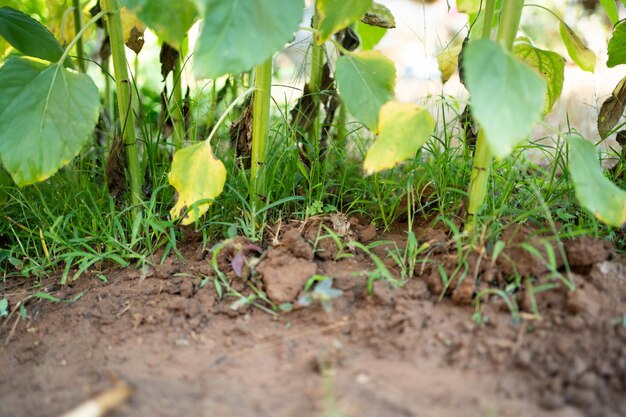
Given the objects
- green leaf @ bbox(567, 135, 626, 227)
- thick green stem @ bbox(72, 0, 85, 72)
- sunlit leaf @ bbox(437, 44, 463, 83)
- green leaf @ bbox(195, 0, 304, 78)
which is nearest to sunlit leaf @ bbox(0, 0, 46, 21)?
thick green stem @ bbox(72, 0, 85, 72)

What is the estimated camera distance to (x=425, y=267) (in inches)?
55.4

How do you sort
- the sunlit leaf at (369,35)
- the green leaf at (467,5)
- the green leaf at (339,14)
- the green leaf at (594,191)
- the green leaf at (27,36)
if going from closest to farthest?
the green leaf at (594,191), the green leaf at (339,14), the green leaf at (27,36), the green leaf at (467,5), the sunlit leaf at (369,35)

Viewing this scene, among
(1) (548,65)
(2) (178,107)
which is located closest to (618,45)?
(1) (548,65)

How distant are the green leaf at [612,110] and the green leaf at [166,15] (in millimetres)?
1146

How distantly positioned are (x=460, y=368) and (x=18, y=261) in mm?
1205

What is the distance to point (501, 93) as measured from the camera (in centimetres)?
106

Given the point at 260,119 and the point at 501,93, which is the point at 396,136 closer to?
the point at 501,93

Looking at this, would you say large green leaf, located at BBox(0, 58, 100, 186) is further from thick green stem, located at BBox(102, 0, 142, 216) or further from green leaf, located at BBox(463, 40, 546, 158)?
green leaf, located at BBox(463, 40, 546, 158)

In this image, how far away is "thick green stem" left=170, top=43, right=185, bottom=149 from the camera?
1.83 m

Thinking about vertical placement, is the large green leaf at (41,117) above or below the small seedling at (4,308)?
above

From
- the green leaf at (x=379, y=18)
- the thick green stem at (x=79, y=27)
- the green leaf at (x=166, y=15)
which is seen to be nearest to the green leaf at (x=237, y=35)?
the green leaf at (x=166, y=15)

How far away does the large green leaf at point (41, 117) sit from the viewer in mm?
1355

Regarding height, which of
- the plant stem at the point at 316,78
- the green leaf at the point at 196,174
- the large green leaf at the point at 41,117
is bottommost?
the green leaf at the point at 196,174

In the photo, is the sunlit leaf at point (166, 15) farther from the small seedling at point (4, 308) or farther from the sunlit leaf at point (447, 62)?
the sunlit leaf at point (447, 62)
